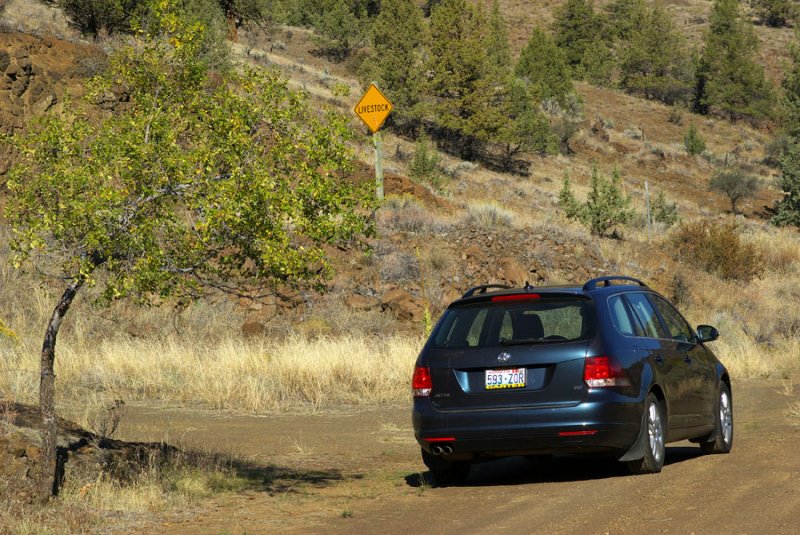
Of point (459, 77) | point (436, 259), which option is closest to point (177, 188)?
point (436, 259)

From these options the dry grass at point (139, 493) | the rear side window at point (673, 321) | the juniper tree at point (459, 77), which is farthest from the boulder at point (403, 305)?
the juniper tree at point (459, 77)

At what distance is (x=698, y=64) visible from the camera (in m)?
81.1

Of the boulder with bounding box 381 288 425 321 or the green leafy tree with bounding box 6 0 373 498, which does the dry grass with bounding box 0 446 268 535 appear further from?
the boulder with bounding box 381 288 425 321

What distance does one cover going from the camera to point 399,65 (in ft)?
174

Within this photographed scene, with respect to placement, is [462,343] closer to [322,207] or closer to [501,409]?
[501,409]

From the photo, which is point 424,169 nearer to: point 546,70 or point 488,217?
point 488,217

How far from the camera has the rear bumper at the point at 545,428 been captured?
8.89 metres

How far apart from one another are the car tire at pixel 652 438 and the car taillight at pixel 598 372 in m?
0.54

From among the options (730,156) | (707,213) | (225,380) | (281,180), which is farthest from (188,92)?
(730,156)

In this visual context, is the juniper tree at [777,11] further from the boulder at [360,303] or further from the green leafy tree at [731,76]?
the boulder at [360,303]

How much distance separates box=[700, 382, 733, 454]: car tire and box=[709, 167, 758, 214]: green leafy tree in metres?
47.8

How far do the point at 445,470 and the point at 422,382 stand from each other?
3.05ft

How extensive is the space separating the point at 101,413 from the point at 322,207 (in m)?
6.17

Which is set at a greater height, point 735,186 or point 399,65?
point 399,65
